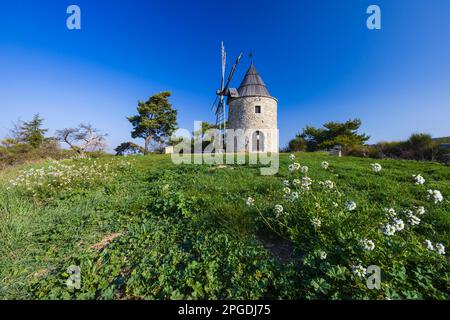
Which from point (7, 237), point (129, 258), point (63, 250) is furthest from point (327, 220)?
point (7, 237)

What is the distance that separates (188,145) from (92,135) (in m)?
10.9

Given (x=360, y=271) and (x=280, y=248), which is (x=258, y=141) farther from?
(x=360, y=271)

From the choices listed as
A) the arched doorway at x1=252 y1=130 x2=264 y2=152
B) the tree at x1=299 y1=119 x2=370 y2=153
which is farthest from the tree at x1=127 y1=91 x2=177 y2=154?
the tree at x1=299 y1=119 x2=370 y2=153

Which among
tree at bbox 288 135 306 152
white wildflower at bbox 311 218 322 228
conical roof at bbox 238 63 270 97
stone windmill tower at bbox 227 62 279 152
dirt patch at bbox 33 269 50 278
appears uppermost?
conical roof at bbox 238 63 270 97

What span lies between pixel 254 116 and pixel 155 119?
1593 cm

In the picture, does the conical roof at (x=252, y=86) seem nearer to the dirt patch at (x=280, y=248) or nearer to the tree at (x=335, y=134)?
the tree at (x=335, y=134)

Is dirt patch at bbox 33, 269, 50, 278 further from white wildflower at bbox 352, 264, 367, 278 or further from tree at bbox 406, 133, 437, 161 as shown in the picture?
tree at bbox 406, 133, 437, 161

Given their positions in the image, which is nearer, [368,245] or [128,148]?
[368,245]

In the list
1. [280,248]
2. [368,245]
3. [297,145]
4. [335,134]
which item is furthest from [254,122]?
[368,245]

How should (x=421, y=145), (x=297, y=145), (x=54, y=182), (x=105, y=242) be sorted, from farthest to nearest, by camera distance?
(x=297, y=145) → (x=421, y=145) → (x=54, y=182) → (x=105, y=242)

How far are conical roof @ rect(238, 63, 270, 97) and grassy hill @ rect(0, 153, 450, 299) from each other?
18.1 m

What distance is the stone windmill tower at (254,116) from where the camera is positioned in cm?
1981

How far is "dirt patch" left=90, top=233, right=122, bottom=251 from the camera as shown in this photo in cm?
260

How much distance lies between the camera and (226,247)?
2346mm
